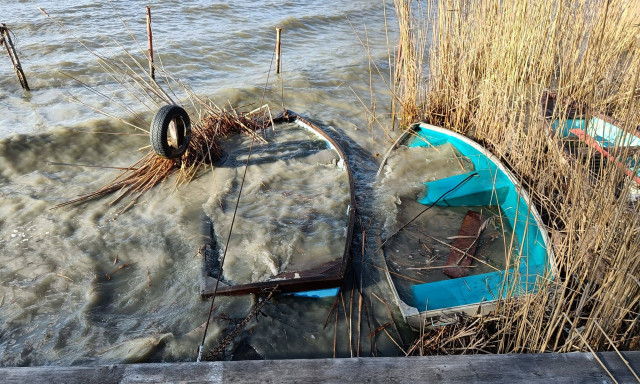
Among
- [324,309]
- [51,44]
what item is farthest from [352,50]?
[324,309]

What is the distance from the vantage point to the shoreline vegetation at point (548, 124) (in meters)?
2.16

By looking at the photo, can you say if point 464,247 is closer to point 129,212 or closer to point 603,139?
point 603,139

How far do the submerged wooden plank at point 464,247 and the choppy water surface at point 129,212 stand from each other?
589 millimetres

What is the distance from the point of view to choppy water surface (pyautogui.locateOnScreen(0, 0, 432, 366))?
9.41 feet

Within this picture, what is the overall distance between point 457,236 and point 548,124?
122cm

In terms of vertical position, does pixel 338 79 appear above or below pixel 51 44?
below

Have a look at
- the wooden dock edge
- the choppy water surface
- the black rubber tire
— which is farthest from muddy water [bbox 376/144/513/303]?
the black rubber tire

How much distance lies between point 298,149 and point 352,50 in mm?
4561

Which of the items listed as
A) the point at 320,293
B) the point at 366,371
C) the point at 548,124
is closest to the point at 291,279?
the point at 320,293

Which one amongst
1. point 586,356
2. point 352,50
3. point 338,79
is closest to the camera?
point 586,356

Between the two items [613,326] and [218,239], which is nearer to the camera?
[613,326]

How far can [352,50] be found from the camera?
912 cm

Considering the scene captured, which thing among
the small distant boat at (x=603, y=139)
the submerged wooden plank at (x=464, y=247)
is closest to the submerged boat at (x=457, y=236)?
the submerged wooden plank at (x=464, y=247)

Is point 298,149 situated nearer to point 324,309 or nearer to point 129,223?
point 129,223
